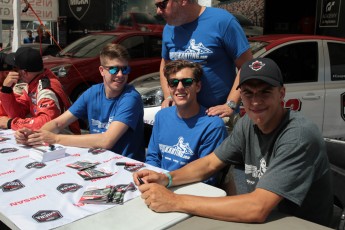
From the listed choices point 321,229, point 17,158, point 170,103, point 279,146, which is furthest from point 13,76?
point 321,229

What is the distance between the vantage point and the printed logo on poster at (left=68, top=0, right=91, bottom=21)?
43.9 ft

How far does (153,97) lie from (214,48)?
2.00m

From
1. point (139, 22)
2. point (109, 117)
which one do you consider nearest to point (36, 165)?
point (109, 117)

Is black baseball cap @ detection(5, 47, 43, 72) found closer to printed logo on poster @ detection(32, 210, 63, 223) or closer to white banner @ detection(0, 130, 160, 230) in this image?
white banner @ detection(0, 130, 160, 230)

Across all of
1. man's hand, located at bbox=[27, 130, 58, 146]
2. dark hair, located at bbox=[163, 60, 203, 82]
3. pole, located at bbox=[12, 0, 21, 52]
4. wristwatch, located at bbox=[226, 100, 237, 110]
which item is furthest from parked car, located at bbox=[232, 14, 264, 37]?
man's hand, located at bbox=[27, 130, 58, 146]

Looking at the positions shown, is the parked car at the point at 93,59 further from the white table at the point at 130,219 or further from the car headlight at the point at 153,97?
the white table at the point at 130,219

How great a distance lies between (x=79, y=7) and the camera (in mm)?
13680

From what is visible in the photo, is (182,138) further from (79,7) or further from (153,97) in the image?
(79,7)

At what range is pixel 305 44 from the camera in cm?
487

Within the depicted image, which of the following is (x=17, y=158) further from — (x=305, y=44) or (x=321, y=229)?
(x=305, y=44)

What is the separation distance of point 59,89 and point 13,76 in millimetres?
503

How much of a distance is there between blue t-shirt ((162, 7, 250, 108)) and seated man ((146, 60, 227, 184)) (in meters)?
0.27

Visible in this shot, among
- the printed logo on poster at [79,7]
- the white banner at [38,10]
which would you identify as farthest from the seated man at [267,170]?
the printed logo on poster at [79,7]

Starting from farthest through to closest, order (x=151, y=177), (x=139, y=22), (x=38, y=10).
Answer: (x=139, y=22) → (x=38, y=10) → (x=151, y=177)
